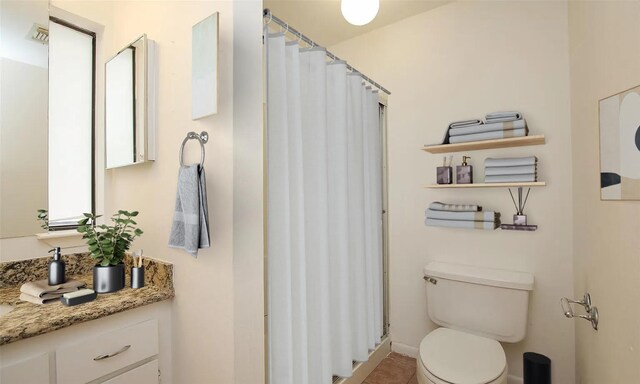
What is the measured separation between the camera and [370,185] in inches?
76.2

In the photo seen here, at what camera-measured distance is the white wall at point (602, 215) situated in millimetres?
864

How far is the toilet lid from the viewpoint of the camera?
1284 millimetres

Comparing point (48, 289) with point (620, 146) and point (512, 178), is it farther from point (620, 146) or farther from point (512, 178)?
point (512, 178)

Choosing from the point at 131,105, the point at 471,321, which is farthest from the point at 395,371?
the point at 131,105

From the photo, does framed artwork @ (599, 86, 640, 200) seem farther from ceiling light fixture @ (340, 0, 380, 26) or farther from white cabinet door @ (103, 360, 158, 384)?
white cabinet door @ (103, 360, 158, 384)

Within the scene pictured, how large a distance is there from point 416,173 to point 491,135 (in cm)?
55

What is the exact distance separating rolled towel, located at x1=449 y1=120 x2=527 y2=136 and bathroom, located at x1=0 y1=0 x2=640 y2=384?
17 centimetres

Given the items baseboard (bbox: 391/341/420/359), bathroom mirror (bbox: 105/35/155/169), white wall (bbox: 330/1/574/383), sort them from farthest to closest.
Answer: baseboard (bbox: 391/341/420/359), white wall (bbox: 330/1/574/383), bathroom mirror (bbox: 105/35/155/169)

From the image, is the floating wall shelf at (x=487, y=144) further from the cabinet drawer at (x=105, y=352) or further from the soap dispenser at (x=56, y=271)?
the soap dispenser at (x=56, y=271)

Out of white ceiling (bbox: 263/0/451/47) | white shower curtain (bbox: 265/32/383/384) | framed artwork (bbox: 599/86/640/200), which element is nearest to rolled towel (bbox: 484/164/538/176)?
framed artwork (bbox: 599/86/640/200)

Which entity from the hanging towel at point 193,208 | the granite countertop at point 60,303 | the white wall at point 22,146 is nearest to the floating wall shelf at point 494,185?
the hanging towel at point 193,208

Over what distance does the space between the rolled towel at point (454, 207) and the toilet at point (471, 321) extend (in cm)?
38

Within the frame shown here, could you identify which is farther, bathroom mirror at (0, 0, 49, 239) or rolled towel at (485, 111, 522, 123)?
rolled towel at (485, 111, 522, 123)

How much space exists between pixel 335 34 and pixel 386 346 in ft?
8.14
